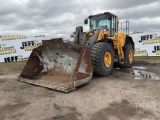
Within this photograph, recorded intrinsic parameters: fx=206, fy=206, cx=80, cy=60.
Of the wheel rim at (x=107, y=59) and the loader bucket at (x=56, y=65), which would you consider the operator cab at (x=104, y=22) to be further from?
the loader bucket at (x=56, y=65)

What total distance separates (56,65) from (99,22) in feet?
10.1

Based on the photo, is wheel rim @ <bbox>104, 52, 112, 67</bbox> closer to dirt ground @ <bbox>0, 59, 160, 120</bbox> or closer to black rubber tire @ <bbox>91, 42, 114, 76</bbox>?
black rubber tire @ <bbox>91, 42, 114, 76</bbox>

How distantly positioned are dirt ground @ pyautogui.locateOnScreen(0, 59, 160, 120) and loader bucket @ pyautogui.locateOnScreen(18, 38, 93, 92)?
14.4 inches

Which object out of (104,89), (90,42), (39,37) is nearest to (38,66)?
(90,42)

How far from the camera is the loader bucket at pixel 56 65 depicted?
18.6ft

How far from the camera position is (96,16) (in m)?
8.88

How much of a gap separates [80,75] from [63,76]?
47.4 inches

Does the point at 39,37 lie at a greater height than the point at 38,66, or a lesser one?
greater

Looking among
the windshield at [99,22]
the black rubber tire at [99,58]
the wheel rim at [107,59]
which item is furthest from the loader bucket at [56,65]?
the windshield at [99,22]

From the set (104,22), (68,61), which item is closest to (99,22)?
(104,22)

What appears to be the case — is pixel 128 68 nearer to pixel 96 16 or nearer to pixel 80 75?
pixel 96 16

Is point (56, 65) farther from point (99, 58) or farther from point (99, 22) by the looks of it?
point (99, 22)

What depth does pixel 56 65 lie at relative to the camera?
6879 millimetres

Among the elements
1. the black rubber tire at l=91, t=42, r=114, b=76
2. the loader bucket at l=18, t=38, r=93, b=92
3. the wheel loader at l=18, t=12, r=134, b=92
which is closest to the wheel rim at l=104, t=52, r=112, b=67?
the wheel loader at l=18, t=12, r=134, b=92
